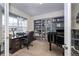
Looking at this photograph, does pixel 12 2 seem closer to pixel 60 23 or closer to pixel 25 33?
pixel 25 33

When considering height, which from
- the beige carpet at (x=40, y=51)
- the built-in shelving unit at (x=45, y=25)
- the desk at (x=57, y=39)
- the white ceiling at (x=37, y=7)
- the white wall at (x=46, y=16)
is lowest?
the beige carpet at (x=40, y=51)

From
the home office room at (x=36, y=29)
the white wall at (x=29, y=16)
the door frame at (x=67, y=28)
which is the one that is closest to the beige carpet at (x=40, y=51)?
the home office room at (x=36, y=29)

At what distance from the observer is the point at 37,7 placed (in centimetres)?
176

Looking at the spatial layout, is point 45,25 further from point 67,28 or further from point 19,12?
point 19,12

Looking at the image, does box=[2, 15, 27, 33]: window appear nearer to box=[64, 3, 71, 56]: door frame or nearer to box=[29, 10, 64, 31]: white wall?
box=[29, 10, 64, 31]: white wall

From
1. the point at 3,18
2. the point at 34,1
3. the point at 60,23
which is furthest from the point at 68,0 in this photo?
the point at 3,18

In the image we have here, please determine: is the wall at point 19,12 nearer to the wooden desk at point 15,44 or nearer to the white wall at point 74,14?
the wooden desk at point 15,44

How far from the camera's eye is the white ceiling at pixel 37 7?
1689 millimetres

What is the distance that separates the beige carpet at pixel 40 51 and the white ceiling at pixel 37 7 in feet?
2.02

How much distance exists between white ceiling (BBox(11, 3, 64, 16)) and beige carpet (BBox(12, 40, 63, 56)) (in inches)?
24.2

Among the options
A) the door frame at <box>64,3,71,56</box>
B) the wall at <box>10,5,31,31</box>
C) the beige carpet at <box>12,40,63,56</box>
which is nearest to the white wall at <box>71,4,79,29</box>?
the door frame at <box>64,3,71,56</box>

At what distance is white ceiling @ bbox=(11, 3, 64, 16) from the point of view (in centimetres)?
169

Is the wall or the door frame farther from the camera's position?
the wall

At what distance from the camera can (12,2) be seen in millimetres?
1671
